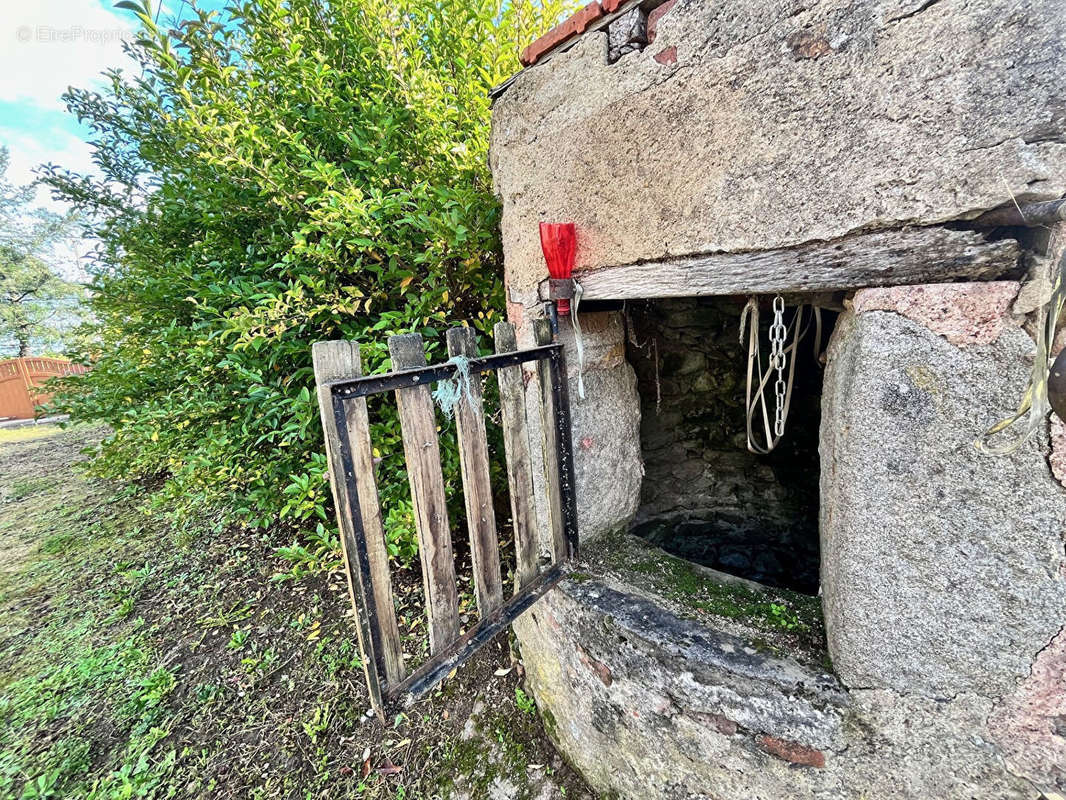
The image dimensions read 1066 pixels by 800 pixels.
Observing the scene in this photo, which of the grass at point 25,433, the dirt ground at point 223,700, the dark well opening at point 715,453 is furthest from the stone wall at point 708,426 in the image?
the grass at point 25,433

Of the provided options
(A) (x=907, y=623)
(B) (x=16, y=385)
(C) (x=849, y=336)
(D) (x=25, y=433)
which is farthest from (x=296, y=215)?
(B) (x=16, y=385)

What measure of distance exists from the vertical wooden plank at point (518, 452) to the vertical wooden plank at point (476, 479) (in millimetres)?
125

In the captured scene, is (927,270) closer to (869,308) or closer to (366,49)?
(869,308)

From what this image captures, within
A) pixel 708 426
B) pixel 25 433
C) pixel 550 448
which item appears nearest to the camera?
pixel 550 448

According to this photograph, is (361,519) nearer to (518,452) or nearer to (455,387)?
(455,387)

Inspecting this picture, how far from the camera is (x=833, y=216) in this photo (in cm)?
112

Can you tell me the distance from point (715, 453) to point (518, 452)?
1994 millimetres

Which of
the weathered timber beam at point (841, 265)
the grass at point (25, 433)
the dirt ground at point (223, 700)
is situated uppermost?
the weathered timber beam at point (841, 265)

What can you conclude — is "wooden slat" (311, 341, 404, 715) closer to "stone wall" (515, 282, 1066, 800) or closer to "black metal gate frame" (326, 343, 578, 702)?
"black metal gate frame" (326, 343, 578, 702)

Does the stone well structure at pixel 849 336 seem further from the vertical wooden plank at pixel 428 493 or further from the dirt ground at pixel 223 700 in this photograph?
the dirt ground at pixel 223 700

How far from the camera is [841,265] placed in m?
1.12

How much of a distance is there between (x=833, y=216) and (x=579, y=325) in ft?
3.10

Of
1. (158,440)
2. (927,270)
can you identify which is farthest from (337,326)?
(927,270)

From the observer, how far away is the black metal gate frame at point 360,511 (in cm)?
115
